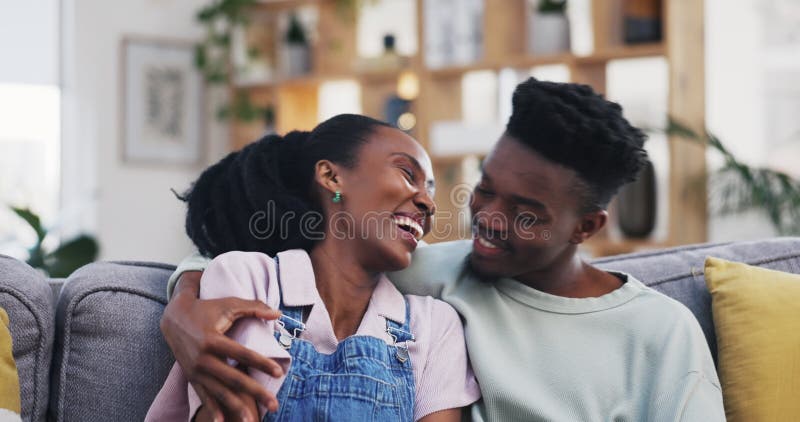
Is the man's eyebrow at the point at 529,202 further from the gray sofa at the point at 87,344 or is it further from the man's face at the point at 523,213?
the gray sofa at the point at 87,344

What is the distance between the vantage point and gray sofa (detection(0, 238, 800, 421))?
1471 mm

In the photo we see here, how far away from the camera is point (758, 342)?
1644mm

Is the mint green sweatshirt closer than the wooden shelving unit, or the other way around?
the mint green sweatshirt

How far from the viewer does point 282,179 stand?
1657 mm

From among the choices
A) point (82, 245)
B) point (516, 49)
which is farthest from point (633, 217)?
point (82, 245)

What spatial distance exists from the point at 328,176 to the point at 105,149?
12.0ft

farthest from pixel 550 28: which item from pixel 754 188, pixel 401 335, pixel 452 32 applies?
pixel 401 335

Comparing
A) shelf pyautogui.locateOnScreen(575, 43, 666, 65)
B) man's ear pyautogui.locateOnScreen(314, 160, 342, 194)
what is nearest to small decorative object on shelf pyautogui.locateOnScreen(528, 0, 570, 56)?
shelf pyautogui.locateOnScreen(575, 43, 666, 65)

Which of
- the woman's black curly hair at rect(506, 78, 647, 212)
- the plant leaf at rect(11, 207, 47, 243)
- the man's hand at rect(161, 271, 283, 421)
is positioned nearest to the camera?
the man's hand at rect(161, 271, 283, 421)

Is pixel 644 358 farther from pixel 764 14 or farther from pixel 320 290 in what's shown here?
pixel 764 14

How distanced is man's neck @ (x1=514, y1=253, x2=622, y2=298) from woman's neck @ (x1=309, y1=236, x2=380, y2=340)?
0.31m

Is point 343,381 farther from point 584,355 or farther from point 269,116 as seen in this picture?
point 269,116

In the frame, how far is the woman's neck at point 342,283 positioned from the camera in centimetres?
152

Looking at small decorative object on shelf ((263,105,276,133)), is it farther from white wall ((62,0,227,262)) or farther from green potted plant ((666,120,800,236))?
green potted plant ((666,120,800,236))
